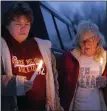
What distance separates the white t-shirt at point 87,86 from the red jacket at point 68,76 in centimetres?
3

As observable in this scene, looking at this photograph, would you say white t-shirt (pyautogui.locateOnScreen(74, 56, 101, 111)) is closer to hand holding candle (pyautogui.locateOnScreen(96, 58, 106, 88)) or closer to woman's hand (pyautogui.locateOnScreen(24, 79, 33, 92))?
hand holding candle (pyautogui.locateOnScreen(96, 58, 106, 88))

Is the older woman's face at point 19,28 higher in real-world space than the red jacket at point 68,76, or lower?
higher

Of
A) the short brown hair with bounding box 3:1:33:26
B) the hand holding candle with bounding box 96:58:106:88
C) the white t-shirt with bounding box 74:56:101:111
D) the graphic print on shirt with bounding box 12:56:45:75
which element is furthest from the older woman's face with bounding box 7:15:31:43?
the hand holding candle with bounding box 96:58:106:88

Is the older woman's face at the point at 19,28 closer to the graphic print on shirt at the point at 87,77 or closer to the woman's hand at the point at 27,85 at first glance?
the woman's hand at the point at 27,85

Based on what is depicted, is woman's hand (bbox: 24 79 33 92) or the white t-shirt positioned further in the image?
the white t-shirt

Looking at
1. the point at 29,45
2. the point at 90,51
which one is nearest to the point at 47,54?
the point at 29,45

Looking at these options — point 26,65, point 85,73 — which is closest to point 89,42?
point 85,73

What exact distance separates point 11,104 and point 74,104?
38cm

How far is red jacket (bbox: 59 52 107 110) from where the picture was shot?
6.25ft

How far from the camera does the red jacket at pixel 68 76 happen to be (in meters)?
1.91

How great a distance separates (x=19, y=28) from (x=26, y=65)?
211mm

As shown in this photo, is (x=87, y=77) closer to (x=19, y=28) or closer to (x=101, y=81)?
(x=101, y=81)

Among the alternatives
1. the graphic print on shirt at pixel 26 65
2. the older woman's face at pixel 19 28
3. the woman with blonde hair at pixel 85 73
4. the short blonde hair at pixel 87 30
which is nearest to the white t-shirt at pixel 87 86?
the woman with blonde hair at pixel 85 73

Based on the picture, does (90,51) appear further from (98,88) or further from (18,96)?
(18,96)
